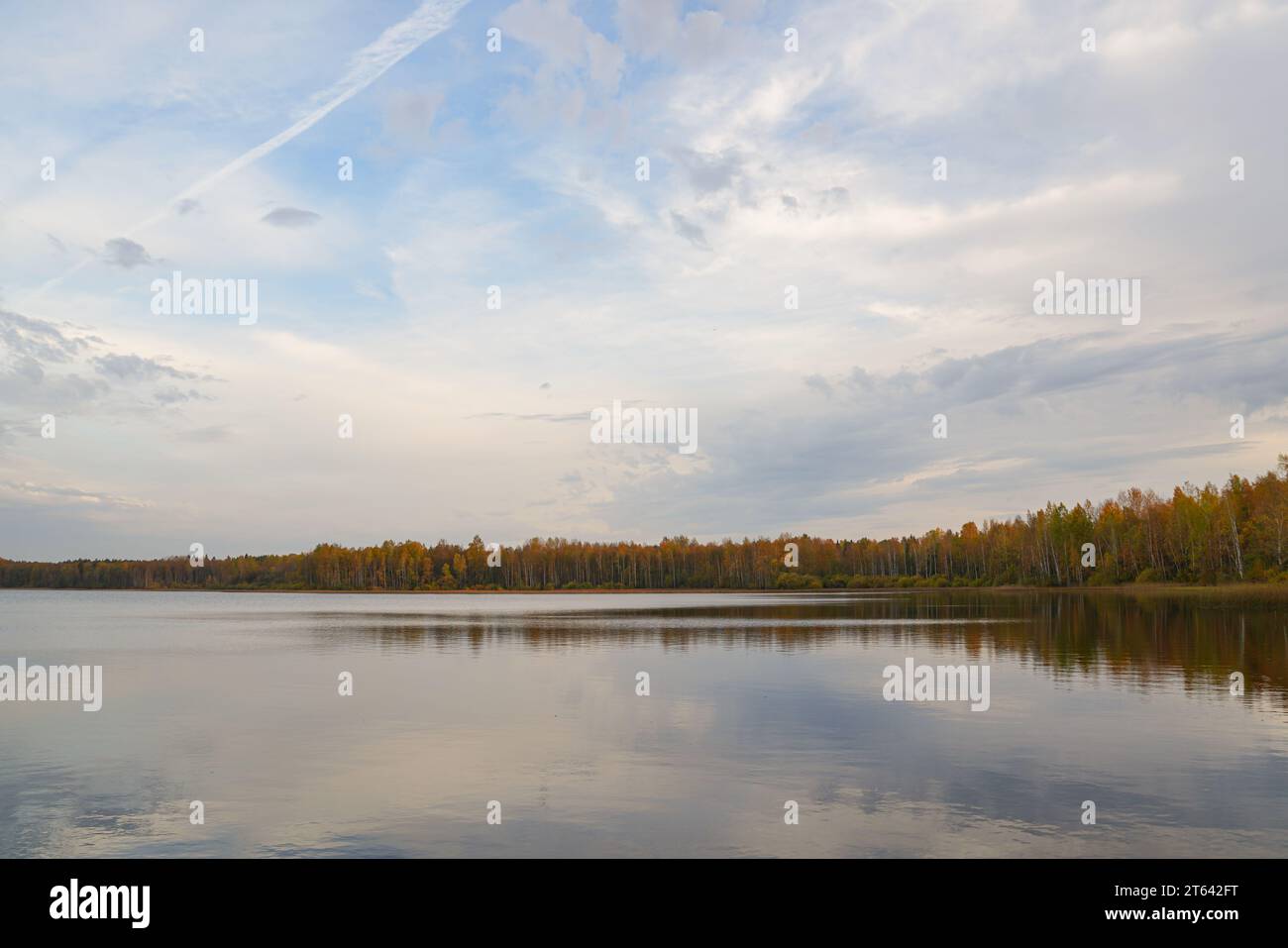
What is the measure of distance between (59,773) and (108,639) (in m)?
42.0

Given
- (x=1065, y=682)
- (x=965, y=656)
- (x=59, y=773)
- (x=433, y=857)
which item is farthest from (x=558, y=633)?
(x=433, y=857)

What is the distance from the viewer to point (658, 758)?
64.9 ft

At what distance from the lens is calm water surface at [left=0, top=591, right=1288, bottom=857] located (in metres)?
14.0

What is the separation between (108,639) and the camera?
5541 centimetres

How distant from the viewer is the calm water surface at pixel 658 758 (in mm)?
14000
